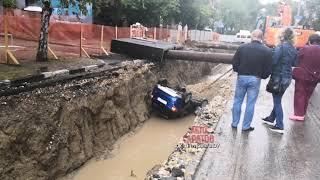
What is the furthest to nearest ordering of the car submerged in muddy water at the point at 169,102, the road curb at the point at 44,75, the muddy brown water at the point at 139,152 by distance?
the car submerged in muddy water at the point at 169,102 < the muddy brown water at the point at 139,152 < the road curb at the point at 44,75

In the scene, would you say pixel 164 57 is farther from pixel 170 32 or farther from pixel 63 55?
pixel 170 32

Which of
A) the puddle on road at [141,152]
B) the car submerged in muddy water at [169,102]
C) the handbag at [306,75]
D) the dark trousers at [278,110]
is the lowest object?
the puddle on road at [141,152]

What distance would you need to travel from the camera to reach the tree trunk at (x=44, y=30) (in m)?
13.5

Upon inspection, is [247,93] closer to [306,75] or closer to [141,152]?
[306,75]

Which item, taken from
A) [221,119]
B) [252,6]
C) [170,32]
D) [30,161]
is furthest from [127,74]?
[252,6]

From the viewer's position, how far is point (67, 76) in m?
11.9

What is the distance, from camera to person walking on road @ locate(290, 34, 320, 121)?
9.30 meters

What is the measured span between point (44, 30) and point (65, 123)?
14.7 feet

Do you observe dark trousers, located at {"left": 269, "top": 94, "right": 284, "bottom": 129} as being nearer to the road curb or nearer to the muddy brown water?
the muddy brown water

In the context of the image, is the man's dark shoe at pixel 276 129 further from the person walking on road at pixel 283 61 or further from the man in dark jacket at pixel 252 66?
the man in dark jacket at pixel 252 66

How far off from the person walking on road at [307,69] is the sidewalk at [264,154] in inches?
29.9

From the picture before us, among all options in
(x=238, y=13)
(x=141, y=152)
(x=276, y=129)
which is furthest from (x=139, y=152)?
(x=238, y=13)

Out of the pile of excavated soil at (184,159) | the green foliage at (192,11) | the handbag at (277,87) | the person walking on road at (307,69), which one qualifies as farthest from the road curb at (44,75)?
the green foliage at (192,11)

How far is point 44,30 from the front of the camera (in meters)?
13.6
